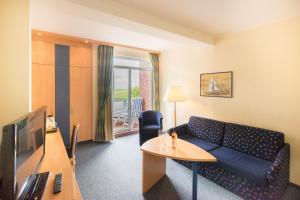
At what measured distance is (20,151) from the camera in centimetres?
104

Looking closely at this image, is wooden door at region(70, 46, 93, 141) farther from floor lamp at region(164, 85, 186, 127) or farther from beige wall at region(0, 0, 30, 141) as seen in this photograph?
beige wall at region(0, 0, 30, 141)

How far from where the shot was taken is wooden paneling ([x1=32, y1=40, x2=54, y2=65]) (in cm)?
352

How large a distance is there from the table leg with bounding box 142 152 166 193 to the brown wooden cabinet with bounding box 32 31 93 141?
7.76 feet

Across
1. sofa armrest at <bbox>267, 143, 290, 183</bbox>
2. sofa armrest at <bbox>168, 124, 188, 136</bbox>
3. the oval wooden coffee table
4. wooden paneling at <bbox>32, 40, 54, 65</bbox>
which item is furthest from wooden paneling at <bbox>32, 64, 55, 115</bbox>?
sofa armrest at <bbox>267, 143, 290, 183</bbox>

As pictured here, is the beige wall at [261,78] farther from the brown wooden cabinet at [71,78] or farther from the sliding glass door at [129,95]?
the brown wooden cabinet at [71,78]

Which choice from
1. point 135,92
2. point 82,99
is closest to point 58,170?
point 82,99

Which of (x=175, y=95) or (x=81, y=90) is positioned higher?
(x=81, y=90)

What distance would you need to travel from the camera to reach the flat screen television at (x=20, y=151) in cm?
86

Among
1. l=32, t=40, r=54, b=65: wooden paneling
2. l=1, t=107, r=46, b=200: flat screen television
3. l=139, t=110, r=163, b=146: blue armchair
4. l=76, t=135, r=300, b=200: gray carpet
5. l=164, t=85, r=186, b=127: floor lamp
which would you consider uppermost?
l=32, t=40, r=54, b=65: wooden paneling

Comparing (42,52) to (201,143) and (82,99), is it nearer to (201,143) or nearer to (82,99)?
(82,99)

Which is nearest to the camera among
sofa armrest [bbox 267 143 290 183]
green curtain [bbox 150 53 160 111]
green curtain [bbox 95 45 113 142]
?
sofa armrest [bbox 267 143 290 183]

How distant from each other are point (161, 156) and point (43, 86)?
3120 mm

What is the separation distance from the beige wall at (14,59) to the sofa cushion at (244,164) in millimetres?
2643

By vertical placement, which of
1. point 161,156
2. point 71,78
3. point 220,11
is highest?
point 220,11
